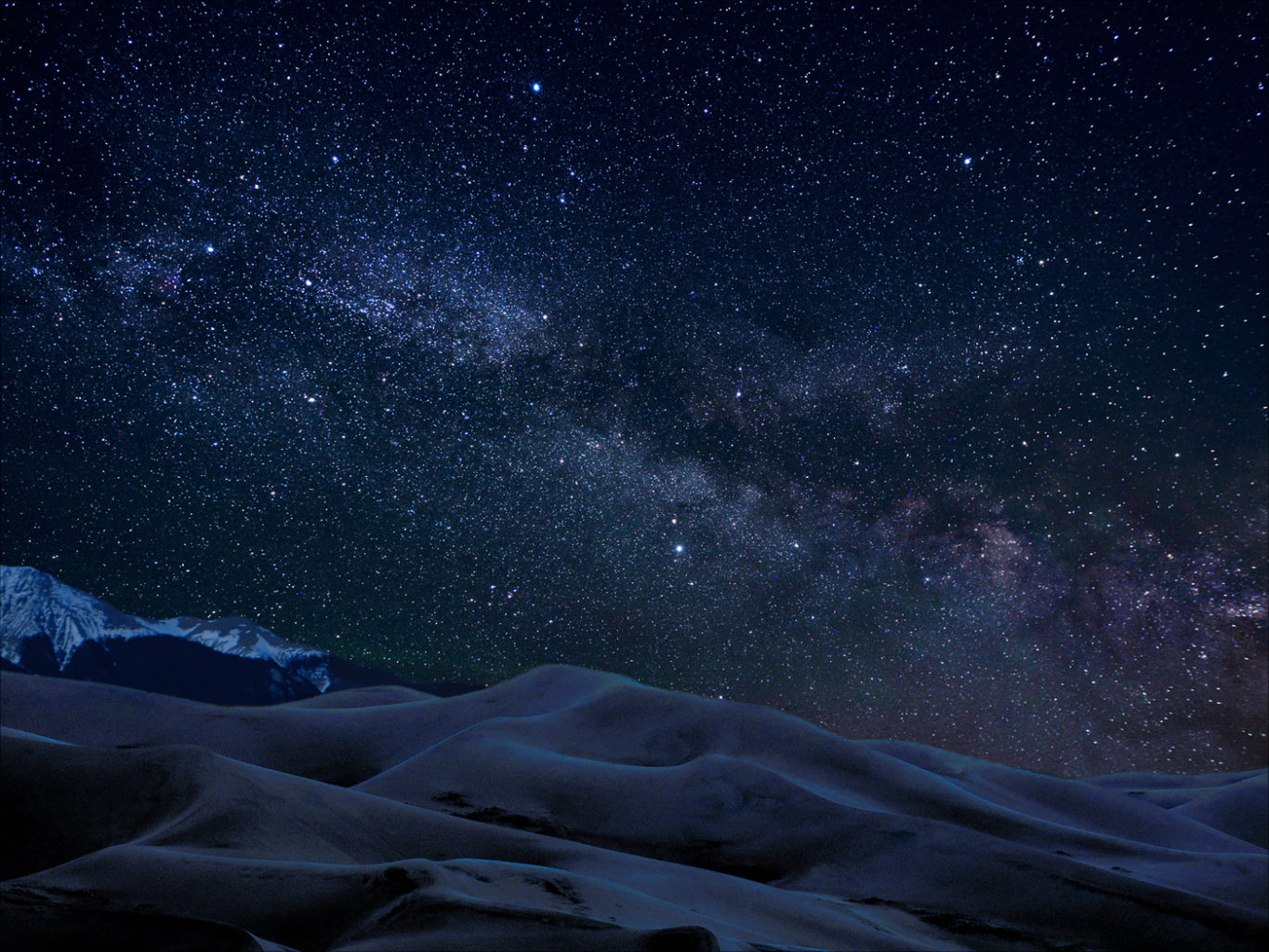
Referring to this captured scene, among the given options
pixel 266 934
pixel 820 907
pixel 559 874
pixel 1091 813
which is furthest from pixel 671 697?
pixel 266 934

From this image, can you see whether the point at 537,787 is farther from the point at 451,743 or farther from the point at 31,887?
the point at 31,887

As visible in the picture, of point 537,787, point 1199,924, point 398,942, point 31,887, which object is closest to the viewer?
point 398,942

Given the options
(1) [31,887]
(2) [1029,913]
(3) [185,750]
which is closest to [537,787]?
(3) [185,750]

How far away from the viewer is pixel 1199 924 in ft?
13.4

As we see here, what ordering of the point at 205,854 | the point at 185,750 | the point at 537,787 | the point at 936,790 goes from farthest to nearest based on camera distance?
the point at 936,790, the point at 537,787, the point at 185,750, the point at 205,854

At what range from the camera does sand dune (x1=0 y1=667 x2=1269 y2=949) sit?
7.73ft

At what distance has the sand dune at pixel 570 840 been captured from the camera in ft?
7.73

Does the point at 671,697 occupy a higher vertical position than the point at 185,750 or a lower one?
higher

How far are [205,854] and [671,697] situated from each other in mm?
7983

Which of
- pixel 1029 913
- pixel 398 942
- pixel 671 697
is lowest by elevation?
pixel 1029 913

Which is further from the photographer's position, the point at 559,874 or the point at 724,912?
the point at 724,912

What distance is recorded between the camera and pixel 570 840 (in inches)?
220

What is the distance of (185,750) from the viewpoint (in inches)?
173

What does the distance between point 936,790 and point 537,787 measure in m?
4.60
